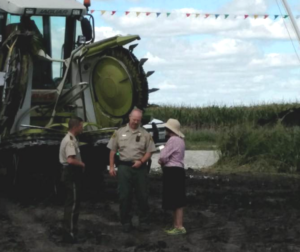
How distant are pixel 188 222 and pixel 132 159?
54.7 inches

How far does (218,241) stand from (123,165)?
1965 millimetres

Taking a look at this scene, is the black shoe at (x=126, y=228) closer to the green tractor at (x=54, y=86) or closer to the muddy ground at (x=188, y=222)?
the muddy ground at (x=188, y=222)

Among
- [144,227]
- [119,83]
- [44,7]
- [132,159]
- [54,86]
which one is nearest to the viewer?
[132,159]

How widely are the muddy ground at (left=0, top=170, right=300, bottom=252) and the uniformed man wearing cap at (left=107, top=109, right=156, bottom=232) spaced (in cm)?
52

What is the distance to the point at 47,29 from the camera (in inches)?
633

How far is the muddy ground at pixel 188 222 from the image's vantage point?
10.7 m

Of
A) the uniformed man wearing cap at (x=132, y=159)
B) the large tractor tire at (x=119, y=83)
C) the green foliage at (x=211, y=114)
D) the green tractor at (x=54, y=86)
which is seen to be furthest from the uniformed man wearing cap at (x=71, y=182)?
the green foliage at (x=211, y=114)

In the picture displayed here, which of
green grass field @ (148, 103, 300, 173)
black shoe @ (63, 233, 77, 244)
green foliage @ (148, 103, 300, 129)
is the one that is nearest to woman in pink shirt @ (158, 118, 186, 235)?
black shoe @ (63, 233, 77, 244)

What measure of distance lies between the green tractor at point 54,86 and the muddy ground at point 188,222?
2.44ft

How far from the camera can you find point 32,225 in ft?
41.1

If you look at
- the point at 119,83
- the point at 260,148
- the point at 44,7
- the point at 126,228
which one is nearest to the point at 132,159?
the point at 126,228

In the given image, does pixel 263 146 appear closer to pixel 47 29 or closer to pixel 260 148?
pixel 260 148

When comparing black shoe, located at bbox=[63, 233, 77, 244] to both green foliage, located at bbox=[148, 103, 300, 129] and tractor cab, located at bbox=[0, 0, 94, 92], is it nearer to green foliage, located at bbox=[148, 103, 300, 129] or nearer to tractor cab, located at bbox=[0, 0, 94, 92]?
tractor cab, located at bbox=[0, 0, 94, 92]

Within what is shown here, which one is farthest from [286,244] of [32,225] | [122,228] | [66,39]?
[66,39]
